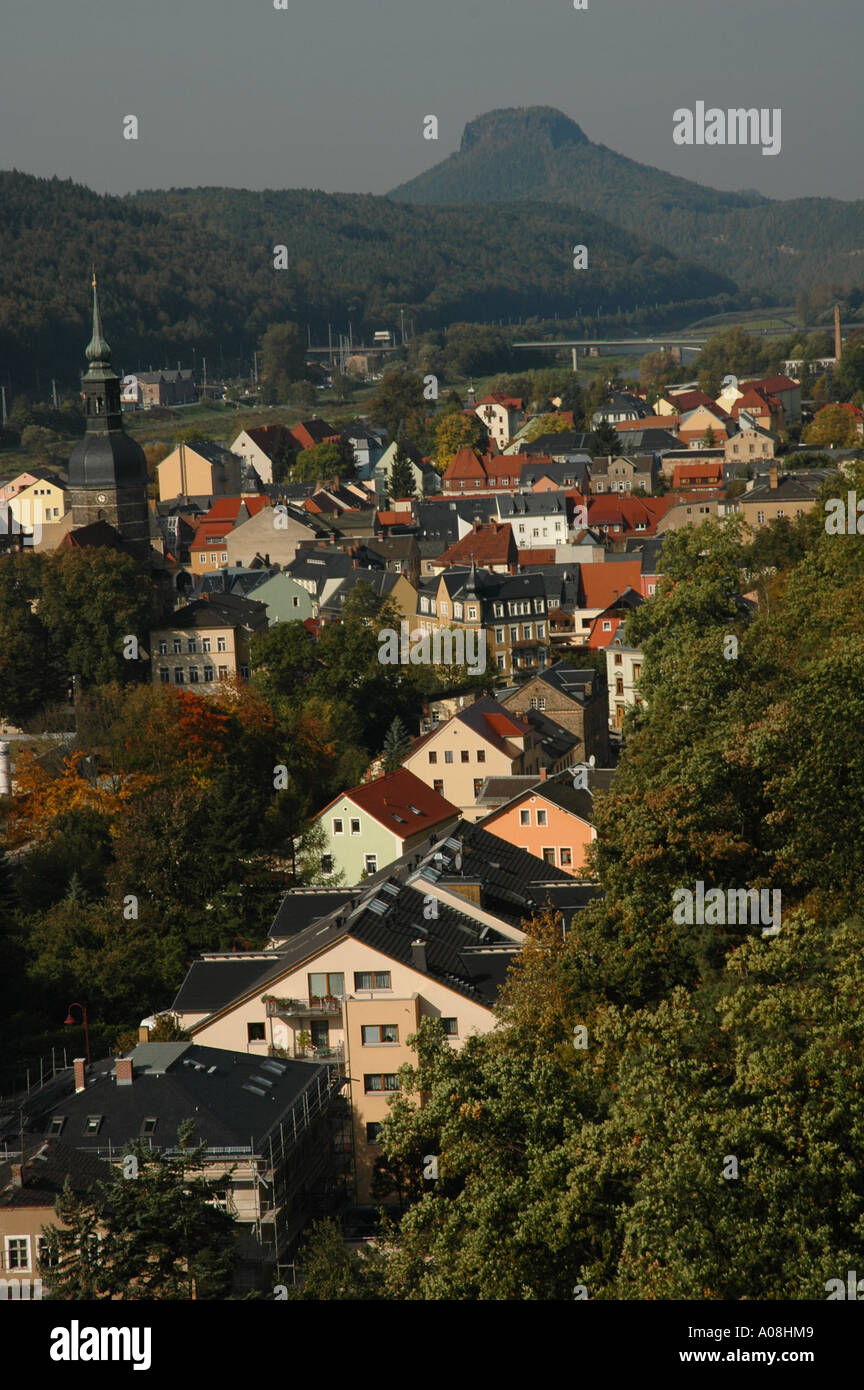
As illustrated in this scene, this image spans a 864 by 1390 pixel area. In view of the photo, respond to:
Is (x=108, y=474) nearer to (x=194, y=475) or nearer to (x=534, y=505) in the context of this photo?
(x=534, y=505)

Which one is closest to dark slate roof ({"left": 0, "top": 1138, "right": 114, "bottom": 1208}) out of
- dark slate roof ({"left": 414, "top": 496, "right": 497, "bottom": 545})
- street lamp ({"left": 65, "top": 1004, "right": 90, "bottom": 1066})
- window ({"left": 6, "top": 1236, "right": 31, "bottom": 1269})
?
window ({"left": 6, "top": 1236, "right": 31, "bottom": 1269})

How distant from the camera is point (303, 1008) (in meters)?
27.3

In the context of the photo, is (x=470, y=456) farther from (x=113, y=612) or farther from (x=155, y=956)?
(x=155, y=956)

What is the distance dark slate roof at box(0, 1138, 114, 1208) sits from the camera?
20.1m

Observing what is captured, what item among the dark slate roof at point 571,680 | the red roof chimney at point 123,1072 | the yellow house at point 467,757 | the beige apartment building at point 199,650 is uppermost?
the beige apartment building at point 199,650

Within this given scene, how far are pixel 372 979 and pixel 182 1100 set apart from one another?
4739 mm

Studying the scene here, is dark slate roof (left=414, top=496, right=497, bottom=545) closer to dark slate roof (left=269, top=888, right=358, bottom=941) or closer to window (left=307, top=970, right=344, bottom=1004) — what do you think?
dark slate roof (left=269, top=888, right=358, bottom=941)

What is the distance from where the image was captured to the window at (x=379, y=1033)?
2681 cm

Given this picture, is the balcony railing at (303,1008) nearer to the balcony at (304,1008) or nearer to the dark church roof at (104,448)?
the balcony at (304,1008)

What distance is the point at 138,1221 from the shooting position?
17219mm

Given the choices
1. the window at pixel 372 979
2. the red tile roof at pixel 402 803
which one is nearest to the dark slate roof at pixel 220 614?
the red tile roof at pixel 402 803

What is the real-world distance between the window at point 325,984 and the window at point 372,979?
25 centimetres

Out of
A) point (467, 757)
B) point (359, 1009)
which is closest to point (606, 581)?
point (467, 757)
